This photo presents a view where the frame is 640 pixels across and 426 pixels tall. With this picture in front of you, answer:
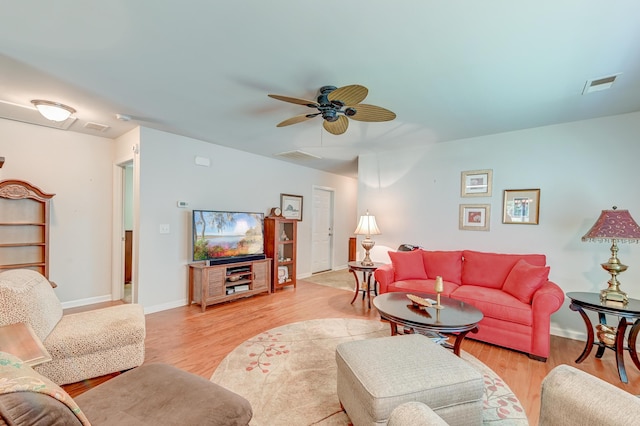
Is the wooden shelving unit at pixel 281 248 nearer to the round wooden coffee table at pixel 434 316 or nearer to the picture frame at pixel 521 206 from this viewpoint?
the round wooden coffee table at pixel 434 316

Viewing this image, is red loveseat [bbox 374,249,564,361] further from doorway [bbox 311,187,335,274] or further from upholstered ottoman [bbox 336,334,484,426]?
doorway [bbox 311,187,335,274]

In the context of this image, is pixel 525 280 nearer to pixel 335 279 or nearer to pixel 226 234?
pixel 335 279

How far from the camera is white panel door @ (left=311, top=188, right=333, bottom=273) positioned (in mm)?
6340

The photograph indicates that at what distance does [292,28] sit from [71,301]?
4.62m

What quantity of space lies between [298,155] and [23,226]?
3.82 meters

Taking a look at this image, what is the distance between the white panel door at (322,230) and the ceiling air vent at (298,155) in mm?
1233

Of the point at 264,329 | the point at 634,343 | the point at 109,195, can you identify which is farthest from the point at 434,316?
the point at 109,195

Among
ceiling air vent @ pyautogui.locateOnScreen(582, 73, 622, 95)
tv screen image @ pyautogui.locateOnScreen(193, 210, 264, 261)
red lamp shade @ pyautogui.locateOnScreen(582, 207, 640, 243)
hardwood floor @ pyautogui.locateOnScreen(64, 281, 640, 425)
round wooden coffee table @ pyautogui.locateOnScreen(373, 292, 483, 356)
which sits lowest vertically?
hardwood floor @ pyautogui.locateOnScreen(64, 281, 640, 425)

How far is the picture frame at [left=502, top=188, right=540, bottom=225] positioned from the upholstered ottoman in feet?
8.85

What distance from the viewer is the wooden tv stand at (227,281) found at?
389 cm

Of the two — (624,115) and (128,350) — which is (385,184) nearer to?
(624,115)

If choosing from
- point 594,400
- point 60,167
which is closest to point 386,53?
point 594,400

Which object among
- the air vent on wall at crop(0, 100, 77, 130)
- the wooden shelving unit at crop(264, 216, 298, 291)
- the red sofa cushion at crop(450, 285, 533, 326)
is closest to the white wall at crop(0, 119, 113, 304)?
the air vent on wall at crop(0, 100, 77, 130)

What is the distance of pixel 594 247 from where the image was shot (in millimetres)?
3162
